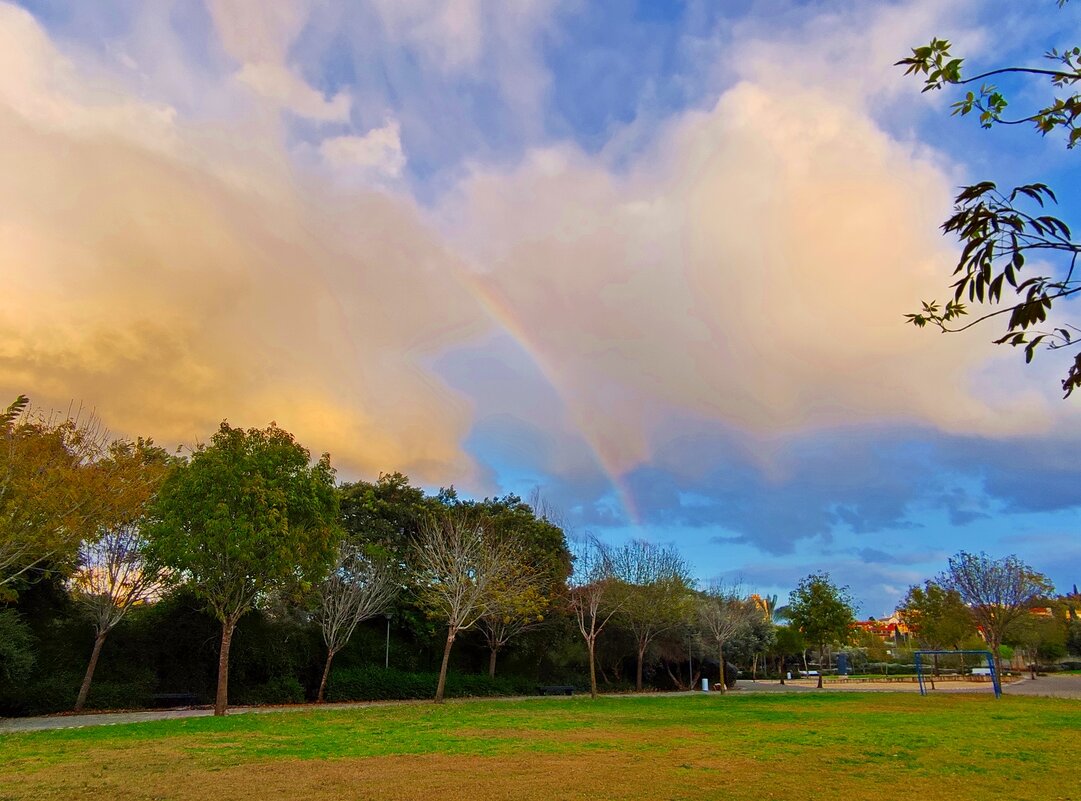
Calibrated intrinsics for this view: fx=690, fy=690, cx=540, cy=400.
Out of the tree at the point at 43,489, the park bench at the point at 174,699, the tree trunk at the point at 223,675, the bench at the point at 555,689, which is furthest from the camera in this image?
the bench at the point at 555,689

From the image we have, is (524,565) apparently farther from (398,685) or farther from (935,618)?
(935,618)

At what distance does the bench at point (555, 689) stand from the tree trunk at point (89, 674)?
21.8m

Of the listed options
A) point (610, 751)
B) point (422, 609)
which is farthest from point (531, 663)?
point (610, 751)

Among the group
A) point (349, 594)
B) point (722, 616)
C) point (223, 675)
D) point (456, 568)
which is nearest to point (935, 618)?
point (722, 616)

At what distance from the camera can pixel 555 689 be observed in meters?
38.3

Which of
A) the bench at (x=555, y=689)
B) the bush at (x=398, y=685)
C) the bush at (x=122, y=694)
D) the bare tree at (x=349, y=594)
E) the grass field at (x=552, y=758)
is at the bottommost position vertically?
the bench at (x=555, y=689)

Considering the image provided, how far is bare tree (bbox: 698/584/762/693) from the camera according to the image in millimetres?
41688

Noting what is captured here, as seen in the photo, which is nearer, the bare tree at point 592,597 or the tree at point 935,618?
the bare tree at point 592,597

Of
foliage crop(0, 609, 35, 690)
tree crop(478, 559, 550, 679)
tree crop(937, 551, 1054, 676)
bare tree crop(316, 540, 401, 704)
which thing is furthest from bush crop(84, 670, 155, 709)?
tree crop(937, 551, 1054, 676)

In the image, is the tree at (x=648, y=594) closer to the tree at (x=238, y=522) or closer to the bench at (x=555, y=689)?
the bench at (x=555, y=689)

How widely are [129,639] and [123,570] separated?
3598mm

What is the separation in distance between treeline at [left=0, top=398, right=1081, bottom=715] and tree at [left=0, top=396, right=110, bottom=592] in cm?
6

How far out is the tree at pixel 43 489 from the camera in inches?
603

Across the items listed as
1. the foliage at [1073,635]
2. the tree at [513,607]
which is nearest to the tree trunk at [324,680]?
the tree at [513,607]
